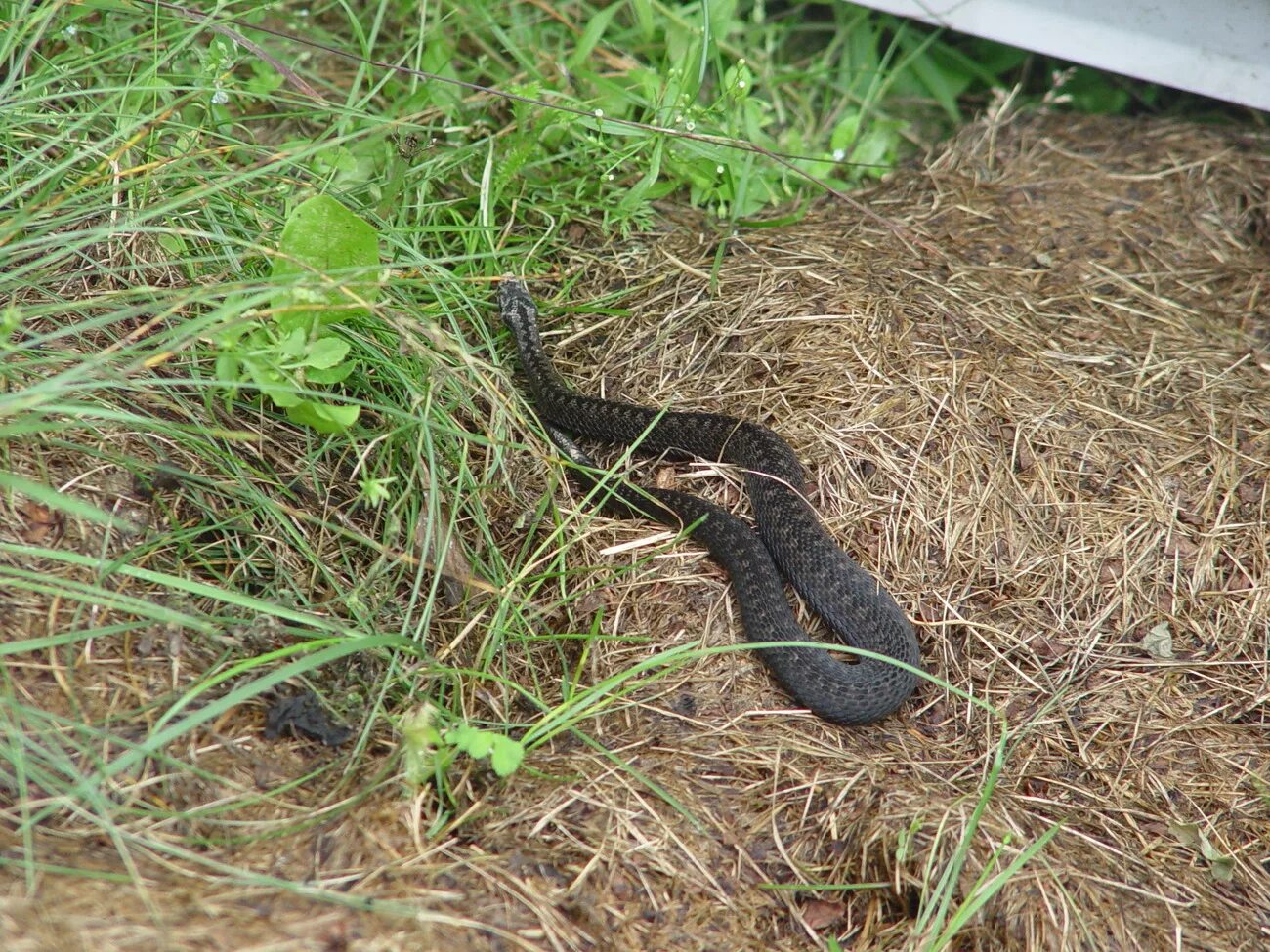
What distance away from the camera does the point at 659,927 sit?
128 inches

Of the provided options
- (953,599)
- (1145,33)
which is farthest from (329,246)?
(1145,33)

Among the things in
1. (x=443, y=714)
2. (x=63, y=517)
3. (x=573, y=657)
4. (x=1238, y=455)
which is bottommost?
(x=573, y=657)

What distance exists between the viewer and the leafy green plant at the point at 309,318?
3.37 meters

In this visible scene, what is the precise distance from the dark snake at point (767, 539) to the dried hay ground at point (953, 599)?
124 mm

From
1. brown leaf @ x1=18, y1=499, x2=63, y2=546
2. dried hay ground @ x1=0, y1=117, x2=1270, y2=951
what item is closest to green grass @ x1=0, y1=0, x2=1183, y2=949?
brown leaf @ x1=18, y1=499, x2=63, y2=546

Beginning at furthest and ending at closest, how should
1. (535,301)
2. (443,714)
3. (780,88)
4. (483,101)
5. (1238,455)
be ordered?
(780,88)
(483,101)
(535,301)
(1238,455)
(443,714)

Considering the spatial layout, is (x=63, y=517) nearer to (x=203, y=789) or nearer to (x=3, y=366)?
(x=3, y=366)

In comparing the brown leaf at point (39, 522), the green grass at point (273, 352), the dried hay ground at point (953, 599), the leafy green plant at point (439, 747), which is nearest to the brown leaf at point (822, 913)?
the dried hay ground at point (953, 599)

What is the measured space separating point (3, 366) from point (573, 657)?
223 centimetres

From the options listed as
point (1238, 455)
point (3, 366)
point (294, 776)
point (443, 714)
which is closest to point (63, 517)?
point (3, 366)

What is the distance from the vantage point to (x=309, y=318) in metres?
3.80

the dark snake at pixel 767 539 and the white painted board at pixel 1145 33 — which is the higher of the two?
the white painted board at pixel 1145 33

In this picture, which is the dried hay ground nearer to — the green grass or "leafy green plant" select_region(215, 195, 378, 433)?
the green grass

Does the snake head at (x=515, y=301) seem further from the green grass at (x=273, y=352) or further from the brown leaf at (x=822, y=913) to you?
the brown leaf at (x=822, y=913)
